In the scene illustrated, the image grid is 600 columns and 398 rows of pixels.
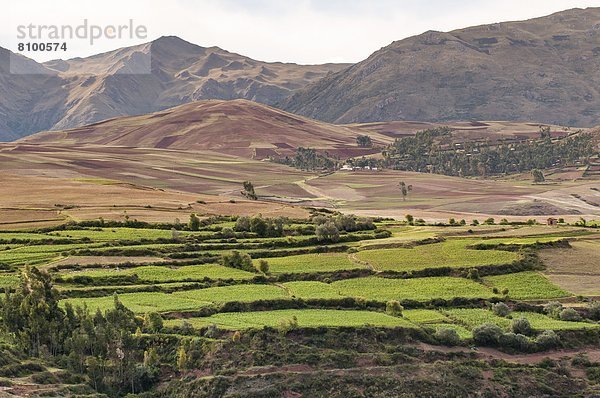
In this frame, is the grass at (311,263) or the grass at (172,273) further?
the grass at (311,263)

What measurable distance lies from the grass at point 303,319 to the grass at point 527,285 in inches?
698

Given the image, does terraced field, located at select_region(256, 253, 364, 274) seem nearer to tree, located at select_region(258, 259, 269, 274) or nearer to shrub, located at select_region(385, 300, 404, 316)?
tree, located at select_region(258, 259, 269, 274)

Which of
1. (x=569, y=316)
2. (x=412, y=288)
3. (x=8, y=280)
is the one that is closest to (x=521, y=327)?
(x=569, y=316)

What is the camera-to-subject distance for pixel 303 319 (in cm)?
6888

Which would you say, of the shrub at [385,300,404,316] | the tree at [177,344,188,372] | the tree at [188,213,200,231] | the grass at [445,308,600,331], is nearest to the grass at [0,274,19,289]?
the tree at [177,344,188,372]

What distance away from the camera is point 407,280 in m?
85.9

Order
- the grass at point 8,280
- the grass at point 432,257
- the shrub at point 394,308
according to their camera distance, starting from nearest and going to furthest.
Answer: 1. the shrub at point 394,308
2. the grass at point 8,280
3. the grass at point 432,257

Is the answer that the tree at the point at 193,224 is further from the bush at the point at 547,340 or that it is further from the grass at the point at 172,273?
the bush at the point at 547,340

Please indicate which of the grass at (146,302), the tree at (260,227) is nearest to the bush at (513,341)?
the grass at (146,302)

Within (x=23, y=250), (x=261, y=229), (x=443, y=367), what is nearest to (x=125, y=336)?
(x=443, y=367)

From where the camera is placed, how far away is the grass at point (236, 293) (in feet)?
249

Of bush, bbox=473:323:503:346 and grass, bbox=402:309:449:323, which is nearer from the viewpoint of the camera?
bush, bbox=473:323:503:346

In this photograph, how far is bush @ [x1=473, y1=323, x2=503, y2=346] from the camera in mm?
66625

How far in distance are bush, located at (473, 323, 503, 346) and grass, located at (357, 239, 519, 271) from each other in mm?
21996
